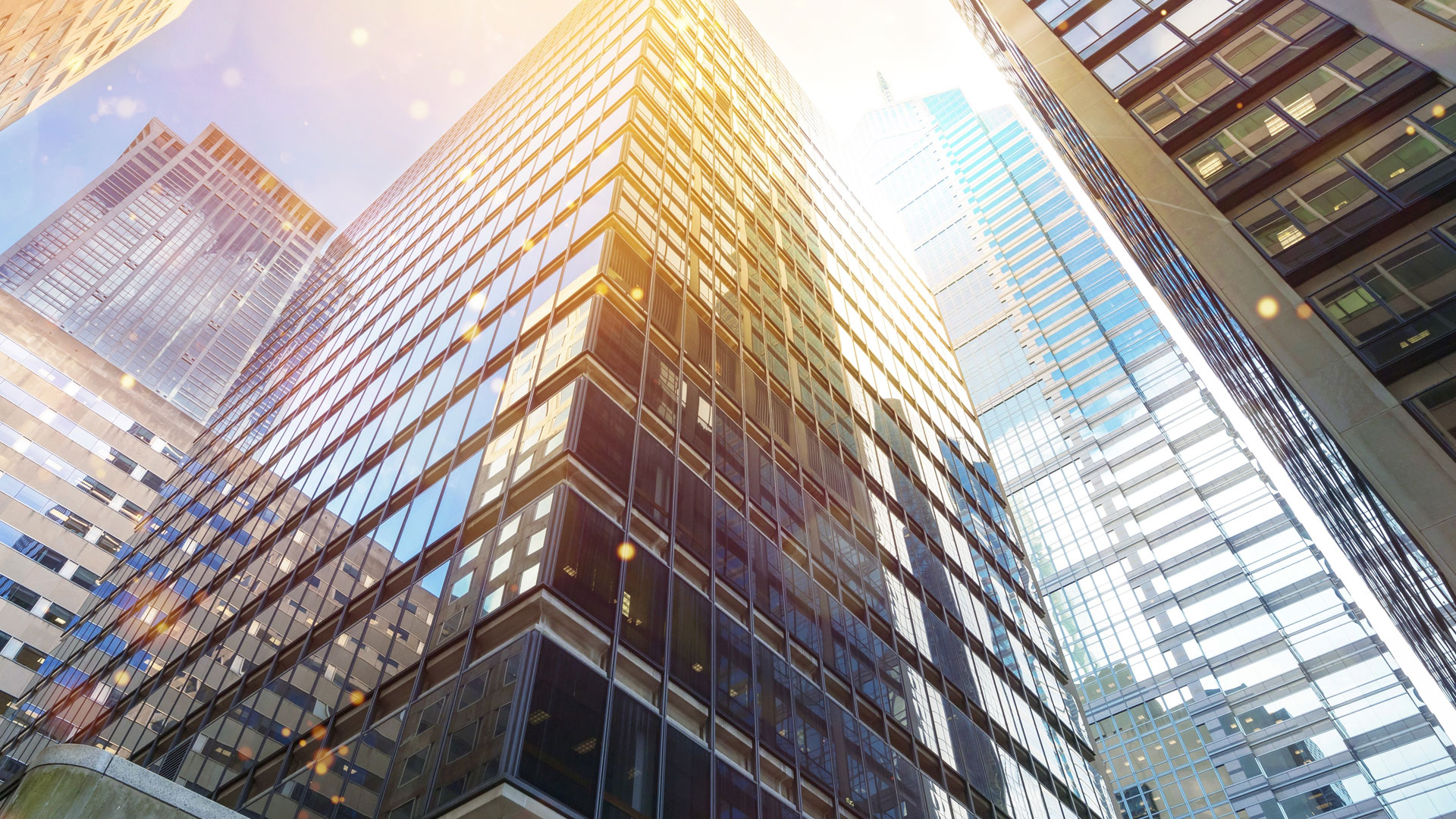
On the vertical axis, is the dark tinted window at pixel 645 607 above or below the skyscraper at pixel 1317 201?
below

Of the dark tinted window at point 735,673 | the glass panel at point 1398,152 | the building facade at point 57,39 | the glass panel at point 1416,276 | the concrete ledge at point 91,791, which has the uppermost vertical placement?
the building facade at point 57,39

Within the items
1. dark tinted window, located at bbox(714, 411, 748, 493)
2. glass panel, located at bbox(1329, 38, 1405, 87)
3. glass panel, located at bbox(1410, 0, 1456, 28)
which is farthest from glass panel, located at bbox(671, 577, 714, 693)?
glass panel, located at bbox(1410, 0, 1456, 28)

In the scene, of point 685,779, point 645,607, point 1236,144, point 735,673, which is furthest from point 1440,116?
point 685,779

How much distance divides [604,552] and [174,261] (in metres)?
170

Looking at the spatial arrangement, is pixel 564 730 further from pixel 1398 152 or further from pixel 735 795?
pixel 1398 152

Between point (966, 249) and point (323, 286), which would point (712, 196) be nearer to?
point (323, 286)

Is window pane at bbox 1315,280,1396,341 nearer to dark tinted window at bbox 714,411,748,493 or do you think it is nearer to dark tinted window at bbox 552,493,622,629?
dark tinted window at bbox 714,411,748,493

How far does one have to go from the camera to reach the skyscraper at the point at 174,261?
454 feet

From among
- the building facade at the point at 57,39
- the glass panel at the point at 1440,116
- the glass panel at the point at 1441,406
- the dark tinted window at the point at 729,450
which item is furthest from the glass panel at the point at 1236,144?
the building facade at the point at 57,39

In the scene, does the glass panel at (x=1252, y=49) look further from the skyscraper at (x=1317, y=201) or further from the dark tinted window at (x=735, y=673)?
the dark tinted window at (x=735, y=673)

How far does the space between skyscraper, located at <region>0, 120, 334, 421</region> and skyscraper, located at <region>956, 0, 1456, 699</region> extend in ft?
466

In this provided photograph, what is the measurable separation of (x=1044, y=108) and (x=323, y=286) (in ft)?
148

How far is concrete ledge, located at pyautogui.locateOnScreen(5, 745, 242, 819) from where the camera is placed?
902 centimetres

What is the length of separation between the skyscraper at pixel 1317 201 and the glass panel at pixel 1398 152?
39mm
